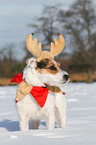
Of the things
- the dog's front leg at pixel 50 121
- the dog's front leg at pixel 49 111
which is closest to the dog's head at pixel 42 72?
the dog's front leg at pixel 49 111

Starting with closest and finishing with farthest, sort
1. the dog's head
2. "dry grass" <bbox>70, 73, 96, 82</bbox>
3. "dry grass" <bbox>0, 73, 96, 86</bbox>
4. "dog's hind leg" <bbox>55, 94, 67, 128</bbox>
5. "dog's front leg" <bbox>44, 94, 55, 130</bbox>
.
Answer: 1. the dog's head
2. "dog's front leg" <bbox>44, 94, 55, 130</bbox>
3. "dog's hind leg" <bbox>55, 94, 67, 128</bbox>
4. "dry grass" <bbox>0, 73, 96, 86</bbox>
5. "dry grass" <bbox>70, 73, 96, 82</bbox>

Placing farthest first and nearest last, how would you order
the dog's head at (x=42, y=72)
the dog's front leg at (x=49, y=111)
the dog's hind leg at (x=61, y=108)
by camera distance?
1. the dog's hind leg at (x=61, y=108)
2. the dog's front leg at (x=49, y=111)
3. the dog's head at (x=42, y=72)

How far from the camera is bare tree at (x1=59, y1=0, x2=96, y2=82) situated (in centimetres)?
2517

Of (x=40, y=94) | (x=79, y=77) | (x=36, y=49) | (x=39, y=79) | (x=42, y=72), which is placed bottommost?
(x=79, y=77)

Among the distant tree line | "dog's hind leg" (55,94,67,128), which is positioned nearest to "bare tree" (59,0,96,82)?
the distant tree line

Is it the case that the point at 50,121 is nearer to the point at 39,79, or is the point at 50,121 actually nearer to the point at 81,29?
the point at 39,79

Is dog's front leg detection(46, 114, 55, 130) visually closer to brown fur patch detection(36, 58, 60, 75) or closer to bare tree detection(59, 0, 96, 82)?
brown fur patch detection(36, 58, 60, 75)

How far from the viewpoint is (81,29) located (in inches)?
1009

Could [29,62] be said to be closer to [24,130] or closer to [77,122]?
[24,130]

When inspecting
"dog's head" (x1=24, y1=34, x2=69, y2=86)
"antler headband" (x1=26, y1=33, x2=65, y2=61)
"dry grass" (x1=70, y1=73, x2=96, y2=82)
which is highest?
"antler headband" (x1=26, y1=33, x2=65, y2=61)

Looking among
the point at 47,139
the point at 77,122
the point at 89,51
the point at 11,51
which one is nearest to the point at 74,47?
the point at 89,51

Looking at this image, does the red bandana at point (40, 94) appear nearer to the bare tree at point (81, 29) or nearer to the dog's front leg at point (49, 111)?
the dog's front leg at point (49, 111)

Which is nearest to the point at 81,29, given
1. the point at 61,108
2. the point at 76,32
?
the point at 76,32

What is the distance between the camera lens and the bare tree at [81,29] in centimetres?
2517
